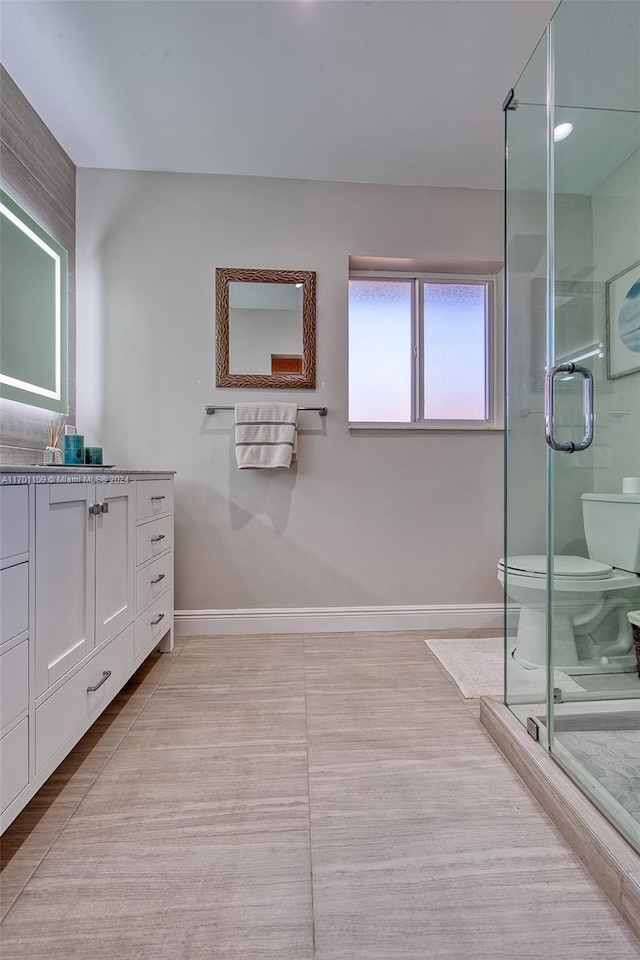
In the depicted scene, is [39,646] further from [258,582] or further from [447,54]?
[447,54]

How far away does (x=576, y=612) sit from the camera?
59.5 inches

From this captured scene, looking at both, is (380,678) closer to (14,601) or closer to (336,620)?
(336,620)

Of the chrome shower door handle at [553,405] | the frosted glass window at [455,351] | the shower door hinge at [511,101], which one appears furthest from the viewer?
the frosted glass window at [455,351]

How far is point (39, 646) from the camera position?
3.32 ft

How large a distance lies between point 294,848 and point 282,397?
6.03 ft

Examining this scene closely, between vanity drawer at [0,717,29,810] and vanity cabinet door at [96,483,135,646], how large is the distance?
1.24ft

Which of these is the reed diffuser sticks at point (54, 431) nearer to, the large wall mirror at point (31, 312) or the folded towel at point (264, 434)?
the large wall mirror at point (31, 312)

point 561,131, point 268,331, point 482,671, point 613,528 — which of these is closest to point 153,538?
point 268,331

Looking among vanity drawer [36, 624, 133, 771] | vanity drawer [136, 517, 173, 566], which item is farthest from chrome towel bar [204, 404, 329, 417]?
vanity drawer [36, 624, 133, 771]

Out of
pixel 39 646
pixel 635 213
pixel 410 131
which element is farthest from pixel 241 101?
pixel 39 646

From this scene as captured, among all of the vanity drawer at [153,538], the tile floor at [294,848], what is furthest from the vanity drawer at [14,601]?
the vanity drawer at [153,538]

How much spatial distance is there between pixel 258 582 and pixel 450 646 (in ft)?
3.24

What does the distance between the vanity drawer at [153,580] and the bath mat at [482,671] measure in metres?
1.24

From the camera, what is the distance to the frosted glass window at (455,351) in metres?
2.53
